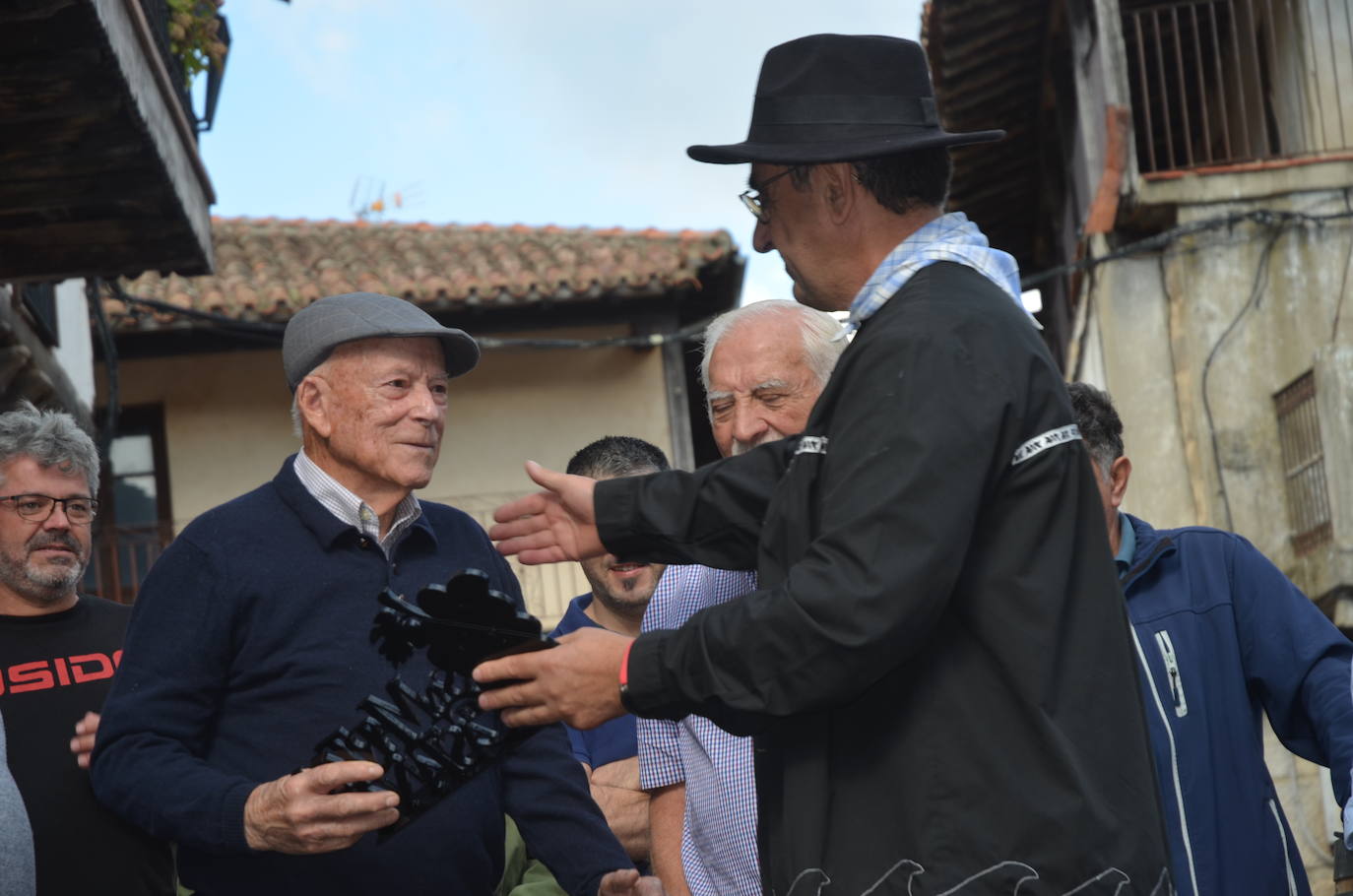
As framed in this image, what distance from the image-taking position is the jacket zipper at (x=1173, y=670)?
3922mm

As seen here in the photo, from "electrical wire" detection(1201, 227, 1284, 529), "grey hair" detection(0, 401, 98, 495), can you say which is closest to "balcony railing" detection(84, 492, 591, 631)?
"electrical wire" detection(1201, 227, 1284, 529)

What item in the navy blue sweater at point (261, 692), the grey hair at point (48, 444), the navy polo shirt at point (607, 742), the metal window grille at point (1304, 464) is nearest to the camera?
the navy blue sweater at point (261, 692)

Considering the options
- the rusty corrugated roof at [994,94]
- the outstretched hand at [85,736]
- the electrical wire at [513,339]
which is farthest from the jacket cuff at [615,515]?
the electrical wire at [513,339]

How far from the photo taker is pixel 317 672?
3.52 meters

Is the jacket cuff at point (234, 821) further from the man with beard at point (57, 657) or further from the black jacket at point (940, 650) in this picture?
the man with beard at point (57, 657)

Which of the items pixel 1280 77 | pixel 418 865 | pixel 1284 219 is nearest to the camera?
pixel 418 865

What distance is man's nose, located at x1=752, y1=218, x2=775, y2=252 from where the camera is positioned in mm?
2865

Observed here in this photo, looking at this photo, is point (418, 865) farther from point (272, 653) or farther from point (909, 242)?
point (909, 242)

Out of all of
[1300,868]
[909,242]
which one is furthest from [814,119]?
[1300,868]

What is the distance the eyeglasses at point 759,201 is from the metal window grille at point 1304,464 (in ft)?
30.8

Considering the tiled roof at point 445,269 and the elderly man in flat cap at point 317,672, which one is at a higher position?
the tiled roof at point 445,269

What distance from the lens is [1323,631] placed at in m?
3.88

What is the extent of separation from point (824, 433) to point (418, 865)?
147 cm

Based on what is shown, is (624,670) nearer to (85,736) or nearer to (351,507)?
(351,507)
